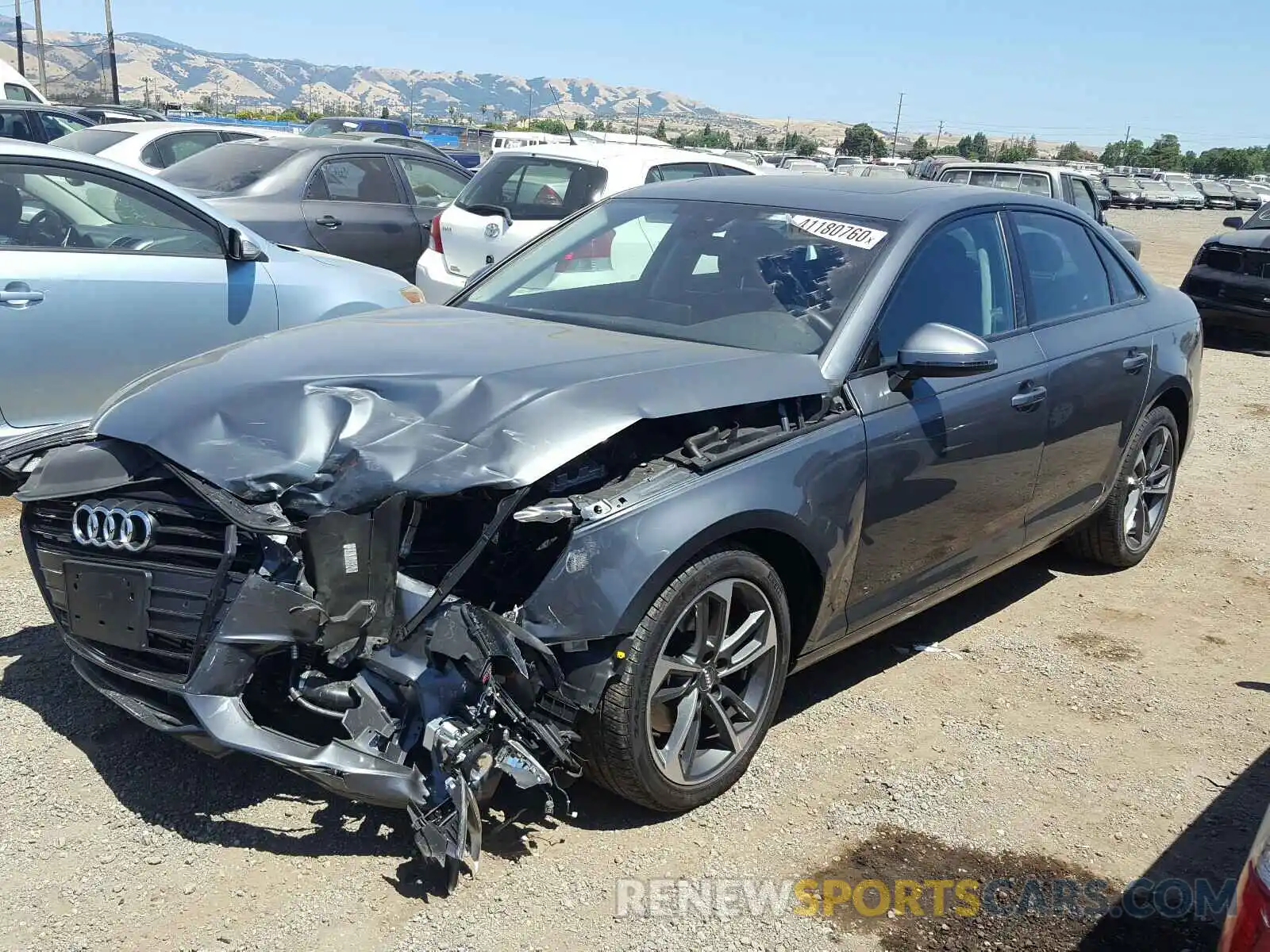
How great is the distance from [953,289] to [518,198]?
18.9ft

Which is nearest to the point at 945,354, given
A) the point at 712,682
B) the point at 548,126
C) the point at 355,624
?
the point at 712,682

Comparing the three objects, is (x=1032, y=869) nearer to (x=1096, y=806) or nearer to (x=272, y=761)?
(x=1096, y=806)

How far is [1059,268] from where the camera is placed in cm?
484

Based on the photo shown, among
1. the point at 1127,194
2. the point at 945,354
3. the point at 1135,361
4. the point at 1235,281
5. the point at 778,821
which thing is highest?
the point at 945,354

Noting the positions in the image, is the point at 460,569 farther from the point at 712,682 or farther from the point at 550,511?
the point at 712,682

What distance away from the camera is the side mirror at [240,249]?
595 cm

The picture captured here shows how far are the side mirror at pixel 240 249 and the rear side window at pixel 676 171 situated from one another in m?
3.93

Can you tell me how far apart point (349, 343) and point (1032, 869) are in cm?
253

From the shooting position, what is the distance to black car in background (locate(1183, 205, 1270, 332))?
479 inches

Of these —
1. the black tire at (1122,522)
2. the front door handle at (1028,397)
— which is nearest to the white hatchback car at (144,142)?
the black tire at (1122,522)

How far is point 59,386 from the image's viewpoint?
17.7ft

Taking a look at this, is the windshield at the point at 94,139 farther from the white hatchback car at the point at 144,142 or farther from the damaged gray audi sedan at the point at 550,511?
the damaged gray audi sedan at the point at 550,511

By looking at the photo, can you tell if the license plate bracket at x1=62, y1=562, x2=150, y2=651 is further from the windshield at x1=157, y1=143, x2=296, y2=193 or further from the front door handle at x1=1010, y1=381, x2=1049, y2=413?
the windshield at x1=157, y1=143, x2=296, y2=193

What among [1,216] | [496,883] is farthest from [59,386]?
[496,883]
